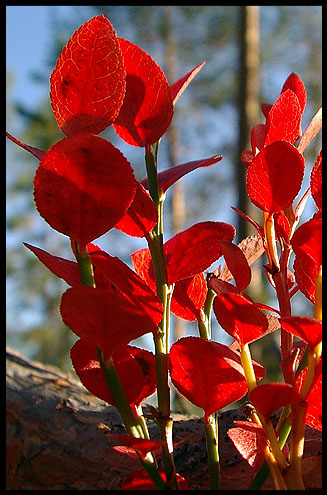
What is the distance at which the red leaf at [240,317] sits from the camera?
31 cm

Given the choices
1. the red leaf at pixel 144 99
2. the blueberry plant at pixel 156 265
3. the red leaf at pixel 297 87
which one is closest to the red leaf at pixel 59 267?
the blueberry plant at pixel 156 265

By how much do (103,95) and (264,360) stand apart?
132 inches

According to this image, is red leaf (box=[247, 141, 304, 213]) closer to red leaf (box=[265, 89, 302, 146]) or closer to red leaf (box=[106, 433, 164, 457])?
red leaf (box=[265, 89, 302, 146])

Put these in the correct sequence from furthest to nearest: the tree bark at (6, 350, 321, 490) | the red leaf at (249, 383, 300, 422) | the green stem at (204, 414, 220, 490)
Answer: the tree bark at (6, 350, 321, 490), the green stem at (204, 414, 220, 490), the red leaf at (249, 383, 300, 422)

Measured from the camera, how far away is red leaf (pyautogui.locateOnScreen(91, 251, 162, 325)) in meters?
0.32

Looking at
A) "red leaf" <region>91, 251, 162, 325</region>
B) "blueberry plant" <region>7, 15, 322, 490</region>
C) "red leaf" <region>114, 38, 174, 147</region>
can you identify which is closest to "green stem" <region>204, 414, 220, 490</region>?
"blueberry plant" <region>7, 15, 322, 490</region>

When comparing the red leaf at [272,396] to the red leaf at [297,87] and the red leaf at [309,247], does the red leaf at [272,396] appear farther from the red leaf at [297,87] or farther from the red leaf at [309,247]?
the red leaf at [297,87]

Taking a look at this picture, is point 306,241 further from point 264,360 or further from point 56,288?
point 56,288

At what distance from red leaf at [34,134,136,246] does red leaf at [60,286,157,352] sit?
0.12ft

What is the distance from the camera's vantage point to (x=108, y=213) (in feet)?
0.99

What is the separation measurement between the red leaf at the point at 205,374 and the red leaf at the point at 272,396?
1.7 inches

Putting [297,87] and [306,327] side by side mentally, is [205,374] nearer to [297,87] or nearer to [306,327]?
[306,327]

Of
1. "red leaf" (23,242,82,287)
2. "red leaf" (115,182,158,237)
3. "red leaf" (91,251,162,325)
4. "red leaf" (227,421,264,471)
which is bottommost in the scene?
"red leaf" (227,421,264,471)

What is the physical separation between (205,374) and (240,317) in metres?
0.06
